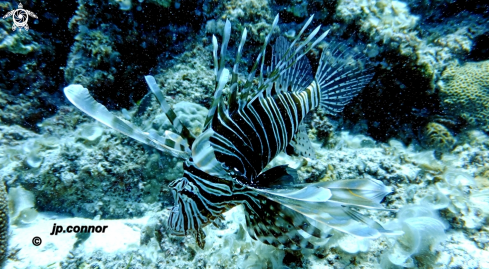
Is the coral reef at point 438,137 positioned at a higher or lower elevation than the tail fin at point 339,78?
lower

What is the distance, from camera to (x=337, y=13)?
4.25 metres

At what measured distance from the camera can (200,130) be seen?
319 centimetres

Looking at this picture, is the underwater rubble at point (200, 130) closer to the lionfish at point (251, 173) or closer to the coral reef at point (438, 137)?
the coral reef at point (438, 137)

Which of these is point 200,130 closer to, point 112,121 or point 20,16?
point 112,121

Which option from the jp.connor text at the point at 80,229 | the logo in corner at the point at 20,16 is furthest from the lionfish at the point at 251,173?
the logo in corner at the point at 20,16

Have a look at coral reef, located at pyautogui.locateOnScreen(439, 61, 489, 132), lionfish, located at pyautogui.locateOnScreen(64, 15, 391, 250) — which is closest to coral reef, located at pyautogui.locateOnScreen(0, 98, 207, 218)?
lionfish, located at pyautogui.locateOnScreen(64, 15, 391, 250)

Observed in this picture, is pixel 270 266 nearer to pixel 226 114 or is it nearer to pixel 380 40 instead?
pixel 226 114

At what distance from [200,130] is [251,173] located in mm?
1457

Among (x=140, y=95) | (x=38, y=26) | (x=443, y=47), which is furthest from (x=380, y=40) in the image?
(x=38, y=26)

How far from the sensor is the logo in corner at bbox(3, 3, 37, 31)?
445 centimetres

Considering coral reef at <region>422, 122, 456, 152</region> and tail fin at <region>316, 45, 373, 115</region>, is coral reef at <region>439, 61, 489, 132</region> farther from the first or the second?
tail fin at <region>316, 45, 373, 115</region>

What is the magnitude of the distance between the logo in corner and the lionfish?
5126 millimetres

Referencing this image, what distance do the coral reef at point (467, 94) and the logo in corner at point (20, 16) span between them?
8006 millimetres

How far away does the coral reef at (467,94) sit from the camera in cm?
416
